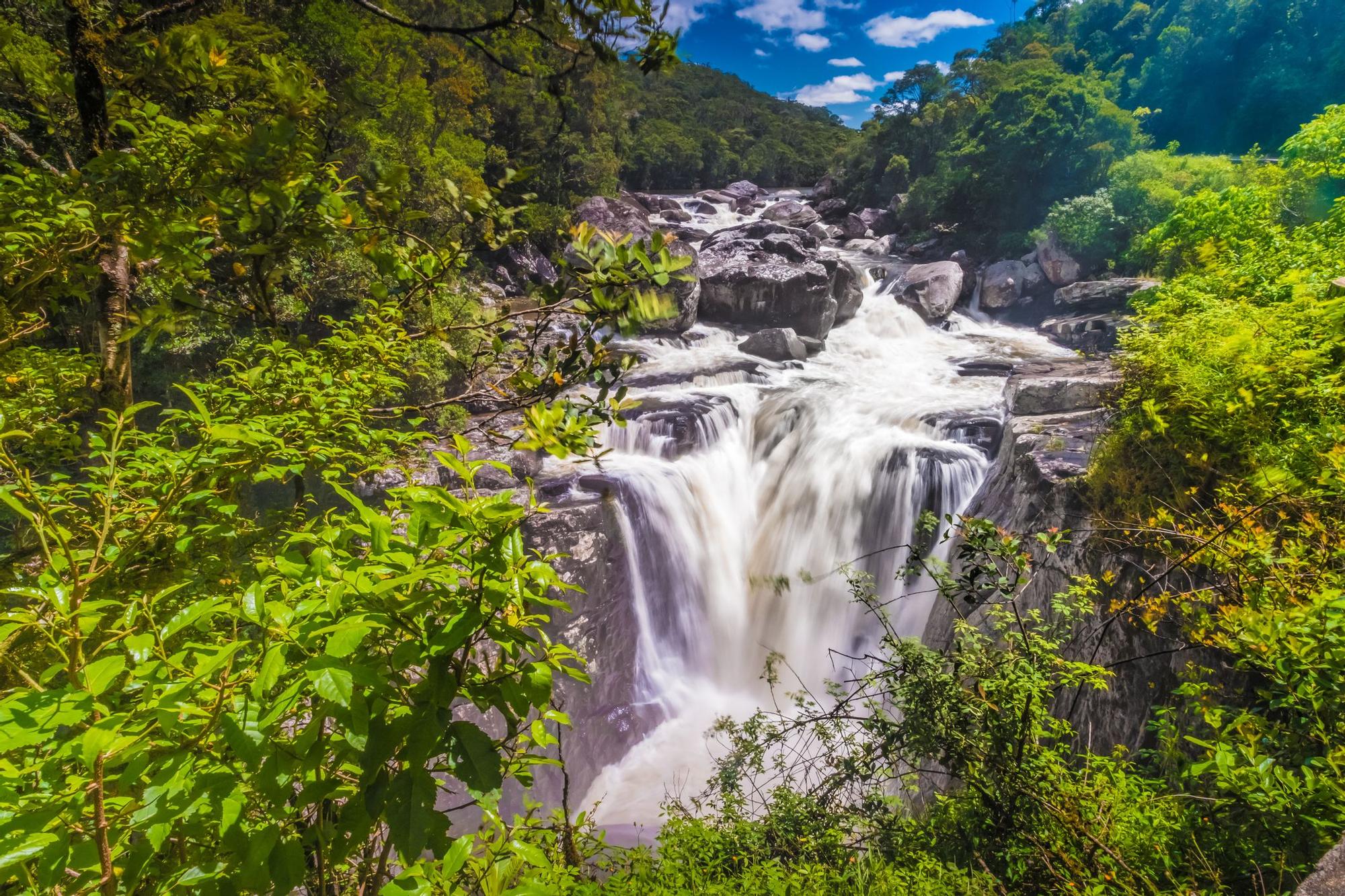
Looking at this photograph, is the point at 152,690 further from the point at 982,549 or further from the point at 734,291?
the point at 734,291

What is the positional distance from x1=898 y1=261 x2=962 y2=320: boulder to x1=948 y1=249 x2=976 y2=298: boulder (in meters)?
0.54

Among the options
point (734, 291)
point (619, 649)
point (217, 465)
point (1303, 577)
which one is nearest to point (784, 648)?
point (619, 649)

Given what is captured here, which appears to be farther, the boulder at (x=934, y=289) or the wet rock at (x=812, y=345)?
the boulder at (x=934, y=289)

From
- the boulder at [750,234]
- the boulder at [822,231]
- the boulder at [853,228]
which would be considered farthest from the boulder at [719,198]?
the boulder at [750,234]

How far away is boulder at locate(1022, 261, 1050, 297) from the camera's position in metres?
17.7

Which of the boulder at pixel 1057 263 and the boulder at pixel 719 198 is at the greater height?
the boulder at pixel 719 198

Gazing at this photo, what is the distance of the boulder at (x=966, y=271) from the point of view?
61.4 ft

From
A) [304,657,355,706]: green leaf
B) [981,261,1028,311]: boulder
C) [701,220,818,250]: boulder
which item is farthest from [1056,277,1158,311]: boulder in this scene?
[304,657,355,706]: green leaf

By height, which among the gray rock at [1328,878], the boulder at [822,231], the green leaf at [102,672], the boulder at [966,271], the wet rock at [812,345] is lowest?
the gray rock at [1328,878]

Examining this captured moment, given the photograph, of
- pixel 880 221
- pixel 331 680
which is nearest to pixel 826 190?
pixel 880 221

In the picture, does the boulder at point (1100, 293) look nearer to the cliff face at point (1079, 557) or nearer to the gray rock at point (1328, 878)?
the cliff face at point (1079, 557)

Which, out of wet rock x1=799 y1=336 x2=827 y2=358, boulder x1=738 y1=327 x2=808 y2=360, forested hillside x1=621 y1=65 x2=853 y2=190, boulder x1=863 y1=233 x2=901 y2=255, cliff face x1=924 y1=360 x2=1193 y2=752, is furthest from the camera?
forested hillside x1=621 y1=65 x2=853 y2=190

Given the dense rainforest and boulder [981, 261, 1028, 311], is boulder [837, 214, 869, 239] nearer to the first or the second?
boulder [981, 261, 1028, 311]

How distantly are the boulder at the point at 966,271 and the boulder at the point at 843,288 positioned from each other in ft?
14.5
